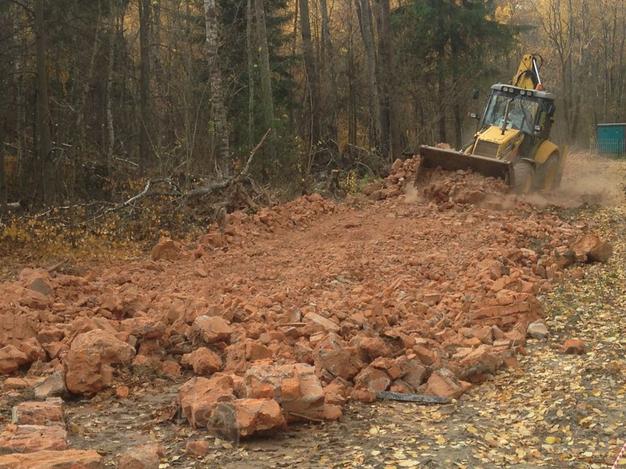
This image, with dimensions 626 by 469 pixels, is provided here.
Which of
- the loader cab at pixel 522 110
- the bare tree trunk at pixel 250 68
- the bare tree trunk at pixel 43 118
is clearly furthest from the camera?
the bare tree trunk at pixel 250 68

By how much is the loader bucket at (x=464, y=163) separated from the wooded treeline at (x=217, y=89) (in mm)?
3040

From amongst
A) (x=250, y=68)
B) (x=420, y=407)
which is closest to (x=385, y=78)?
(x=250, y=68)

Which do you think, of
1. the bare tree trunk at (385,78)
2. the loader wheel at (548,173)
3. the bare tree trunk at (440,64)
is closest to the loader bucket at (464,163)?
the loader wheel at (548,173)

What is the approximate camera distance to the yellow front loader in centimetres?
1480

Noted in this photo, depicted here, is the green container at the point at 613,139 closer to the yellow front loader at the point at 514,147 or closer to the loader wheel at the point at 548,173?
the yellow front loader at the point at 514,147

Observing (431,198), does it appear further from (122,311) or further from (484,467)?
(484,467)

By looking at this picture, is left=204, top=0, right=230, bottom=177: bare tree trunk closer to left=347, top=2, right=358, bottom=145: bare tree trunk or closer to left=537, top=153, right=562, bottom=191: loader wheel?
left=537, top=153, right=562, bottom=191: loader wheel

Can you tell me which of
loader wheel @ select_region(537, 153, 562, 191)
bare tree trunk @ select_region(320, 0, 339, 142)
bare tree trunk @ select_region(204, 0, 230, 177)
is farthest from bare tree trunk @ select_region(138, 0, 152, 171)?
loader wheel @ select_region(537, 153, 562, 191)

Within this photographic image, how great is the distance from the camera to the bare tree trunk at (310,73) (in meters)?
24.1

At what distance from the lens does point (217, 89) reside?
1564 centimetres

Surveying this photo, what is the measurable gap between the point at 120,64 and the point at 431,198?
13298 mm

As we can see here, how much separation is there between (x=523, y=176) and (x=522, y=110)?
5.54 feet

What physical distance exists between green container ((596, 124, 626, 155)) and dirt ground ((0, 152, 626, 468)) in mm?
22890

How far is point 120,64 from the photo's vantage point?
23.8 m
